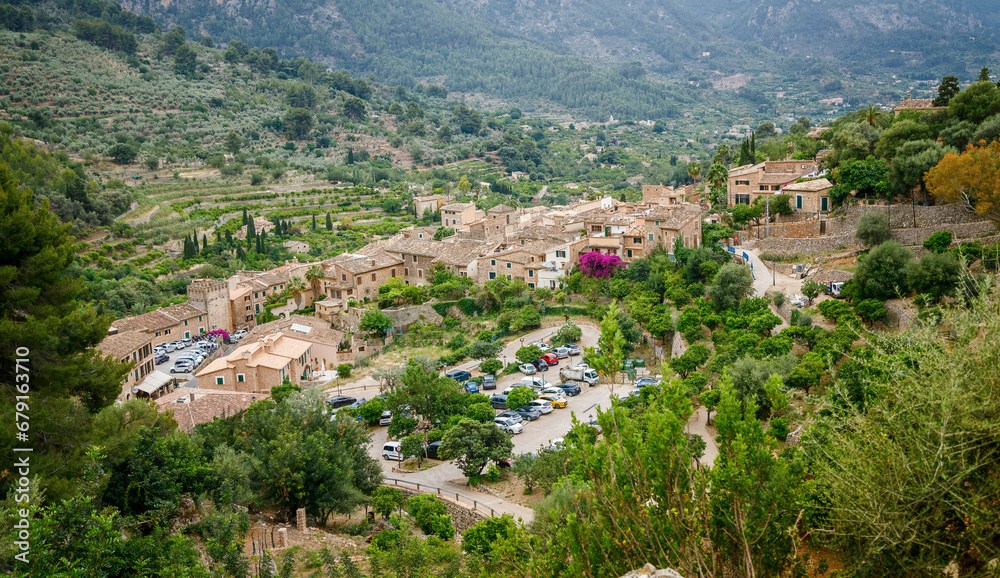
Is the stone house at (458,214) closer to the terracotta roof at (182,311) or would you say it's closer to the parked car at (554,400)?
the terracotta roof at (182,311)

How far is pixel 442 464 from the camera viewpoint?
24359mm

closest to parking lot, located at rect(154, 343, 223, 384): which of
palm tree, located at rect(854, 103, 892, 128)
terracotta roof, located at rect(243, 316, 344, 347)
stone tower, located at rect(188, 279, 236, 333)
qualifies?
stone tower, located at rect(188, 279, 236, 333)

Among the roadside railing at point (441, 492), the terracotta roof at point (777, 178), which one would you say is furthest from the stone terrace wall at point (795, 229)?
the roadside railing at point (441, 492)

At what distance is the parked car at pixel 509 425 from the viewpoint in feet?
82.0

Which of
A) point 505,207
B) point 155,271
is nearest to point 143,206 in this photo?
point 155,271

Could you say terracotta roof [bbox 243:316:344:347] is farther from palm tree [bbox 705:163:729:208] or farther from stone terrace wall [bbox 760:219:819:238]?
palm tree [bbox 705:163:729:208]

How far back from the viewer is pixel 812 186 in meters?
33.2

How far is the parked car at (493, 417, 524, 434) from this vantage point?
25.0 metres

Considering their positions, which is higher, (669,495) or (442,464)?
(669,495)

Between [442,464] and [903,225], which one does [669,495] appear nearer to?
[442,464]

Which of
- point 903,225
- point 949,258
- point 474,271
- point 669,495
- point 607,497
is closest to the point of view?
point 669,495

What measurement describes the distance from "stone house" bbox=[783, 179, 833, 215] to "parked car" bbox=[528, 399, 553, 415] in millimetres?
16537

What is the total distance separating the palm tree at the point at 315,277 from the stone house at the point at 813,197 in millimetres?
27151

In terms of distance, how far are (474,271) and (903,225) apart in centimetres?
2254
